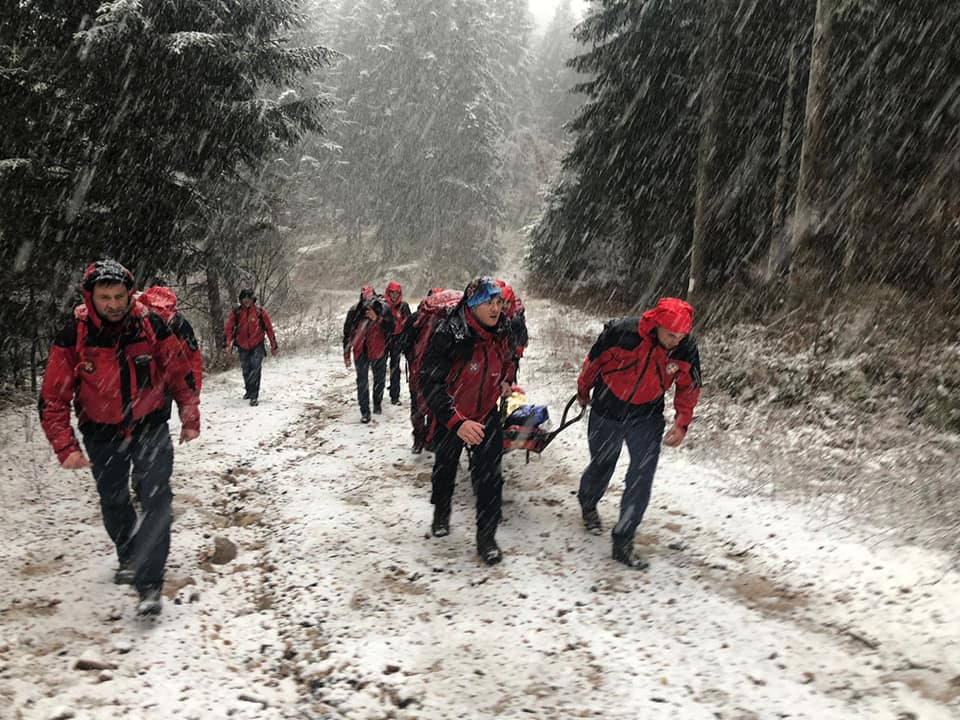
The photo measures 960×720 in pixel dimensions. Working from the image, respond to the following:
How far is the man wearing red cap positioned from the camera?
15.6 feet

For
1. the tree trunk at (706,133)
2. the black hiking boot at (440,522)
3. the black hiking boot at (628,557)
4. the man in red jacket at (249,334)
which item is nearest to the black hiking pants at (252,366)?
the man in red jacket at (249,334)

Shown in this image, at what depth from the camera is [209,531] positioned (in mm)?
5691

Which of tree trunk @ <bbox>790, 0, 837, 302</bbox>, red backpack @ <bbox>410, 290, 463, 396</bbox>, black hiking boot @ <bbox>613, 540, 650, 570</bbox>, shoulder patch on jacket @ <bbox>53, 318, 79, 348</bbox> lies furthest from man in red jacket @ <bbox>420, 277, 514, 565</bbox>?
tree trunk @ <bbox>790, 0, 837, 302</bbox>

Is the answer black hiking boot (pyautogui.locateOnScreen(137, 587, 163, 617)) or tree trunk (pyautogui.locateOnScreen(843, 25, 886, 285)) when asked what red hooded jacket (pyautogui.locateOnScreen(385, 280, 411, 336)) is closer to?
black hiking boot (pyautogui.locateOnScreen(137, 587, 163, 617))

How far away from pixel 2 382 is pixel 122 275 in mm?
8339

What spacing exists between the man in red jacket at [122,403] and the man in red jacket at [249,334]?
6591 millimetres

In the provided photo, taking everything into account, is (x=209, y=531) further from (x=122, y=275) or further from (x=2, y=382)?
(x=2, y=382)

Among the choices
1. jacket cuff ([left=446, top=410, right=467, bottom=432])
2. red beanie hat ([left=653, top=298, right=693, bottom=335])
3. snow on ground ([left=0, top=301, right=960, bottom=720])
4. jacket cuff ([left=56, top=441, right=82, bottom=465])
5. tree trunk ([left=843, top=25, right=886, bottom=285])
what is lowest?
snow on ground ([left=0, top=301, right=960, bottom=720])

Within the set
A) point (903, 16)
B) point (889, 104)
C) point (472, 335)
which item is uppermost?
point (903, 16)

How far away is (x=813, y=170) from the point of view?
10.5 meters

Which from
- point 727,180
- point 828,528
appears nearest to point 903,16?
point 727,180

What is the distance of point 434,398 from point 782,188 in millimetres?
12068

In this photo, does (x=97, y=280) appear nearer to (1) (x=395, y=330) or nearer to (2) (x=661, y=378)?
(2) (x=661, y=378)

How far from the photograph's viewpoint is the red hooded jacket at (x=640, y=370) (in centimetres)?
474
